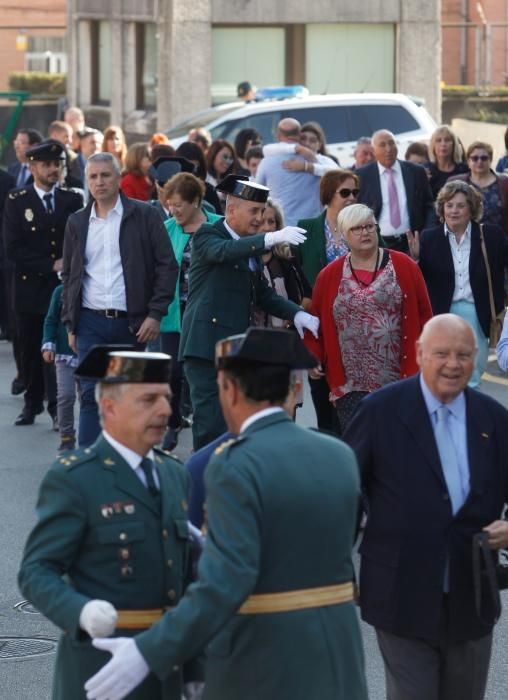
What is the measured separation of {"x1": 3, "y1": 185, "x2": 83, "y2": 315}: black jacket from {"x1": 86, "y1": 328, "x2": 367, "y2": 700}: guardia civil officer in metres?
8.06

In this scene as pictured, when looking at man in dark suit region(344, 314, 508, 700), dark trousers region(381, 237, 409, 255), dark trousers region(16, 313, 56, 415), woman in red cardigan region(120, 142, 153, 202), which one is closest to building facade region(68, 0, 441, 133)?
woman in red cardigan region(120, 142, 153, 202)


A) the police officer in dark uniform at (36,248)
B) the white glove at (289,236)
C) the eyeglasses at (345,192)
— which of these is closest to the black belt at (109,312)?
the eyeglasses at (345,192)

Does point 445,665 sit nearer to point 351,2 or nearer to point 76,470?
point 76,470

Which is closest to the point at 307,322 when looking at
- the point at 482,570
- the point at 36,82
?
the point at 482,570

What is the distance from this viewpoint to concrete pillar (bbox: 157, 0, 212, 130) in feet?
101

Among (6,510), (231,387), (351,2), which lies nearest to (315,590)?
(231,387)

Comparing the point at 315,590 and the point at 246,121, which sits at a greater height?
the point at 246,121

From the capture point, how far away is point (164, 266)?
411 inches

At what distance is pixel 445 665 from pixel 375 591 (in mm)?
328

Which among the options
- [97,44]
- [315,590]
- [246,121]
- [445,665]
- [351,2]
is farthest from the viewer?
[97,44]

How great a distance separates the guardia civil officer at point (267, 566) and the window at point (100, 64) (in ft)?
102

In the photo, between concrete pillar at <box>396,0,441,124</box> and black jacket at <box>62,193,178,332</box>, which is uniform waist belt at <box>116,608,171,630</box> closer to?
black jacket at <box>62,193,178,332</box>

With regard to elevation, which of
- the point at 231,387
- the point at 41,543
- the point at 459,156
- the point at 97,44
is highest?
the point at 97,44

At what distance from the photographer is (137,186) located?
15539mm
